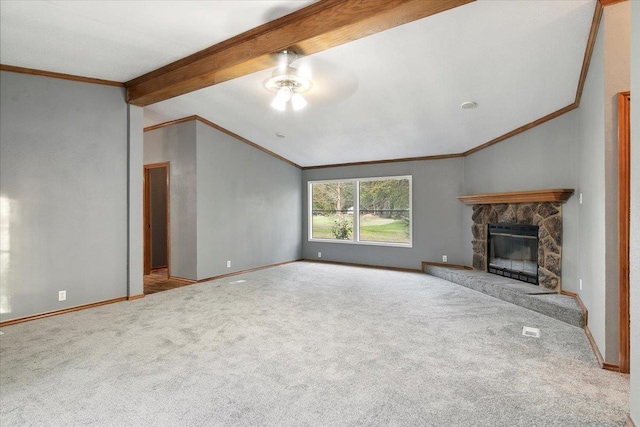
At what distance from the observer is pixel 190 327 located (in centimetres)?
342

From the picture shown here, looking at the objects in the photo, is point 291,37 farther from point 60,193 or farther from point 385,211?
point 385,211

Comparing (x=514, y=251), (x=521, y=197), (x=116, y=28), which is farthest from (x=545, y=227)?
(x=116, y=28)

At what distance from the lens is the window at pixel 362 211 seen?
6942mm

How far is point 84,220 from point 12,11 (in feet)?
7.57

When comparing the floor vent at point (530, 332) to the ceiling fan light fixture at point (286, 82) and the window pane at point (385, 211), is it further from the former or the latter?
the window pane at point (385, 211)

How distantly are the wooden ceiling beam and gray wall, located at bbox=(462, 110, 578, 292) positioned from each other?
9.42 feet

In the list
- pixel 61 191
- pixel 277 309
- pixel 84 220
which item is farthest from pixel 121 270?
pixel 277 309

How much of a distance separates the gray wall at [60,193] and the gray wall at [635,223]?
17.0ft

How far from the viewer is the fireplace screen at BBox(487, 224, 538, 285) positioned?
15.4ft

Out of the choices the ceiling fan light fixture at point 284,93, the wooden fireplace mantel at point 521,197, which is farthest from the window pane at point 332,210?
the ceiling fan light fixture at point 284,93

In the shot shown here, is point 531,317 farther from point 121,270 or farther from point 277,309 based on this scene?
point 121,270

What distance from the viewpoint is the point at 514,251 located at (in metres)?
5.07

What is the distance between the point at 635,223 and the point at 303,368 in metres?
2.26

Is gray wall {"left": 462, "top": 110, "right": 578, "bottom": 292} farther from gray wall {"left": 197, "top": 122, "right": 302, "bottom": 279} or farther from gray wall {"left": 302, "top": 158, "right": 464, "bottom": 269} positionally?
gray wall {"left": 197, "top": 122, "right": 302, "bottom": 279}
